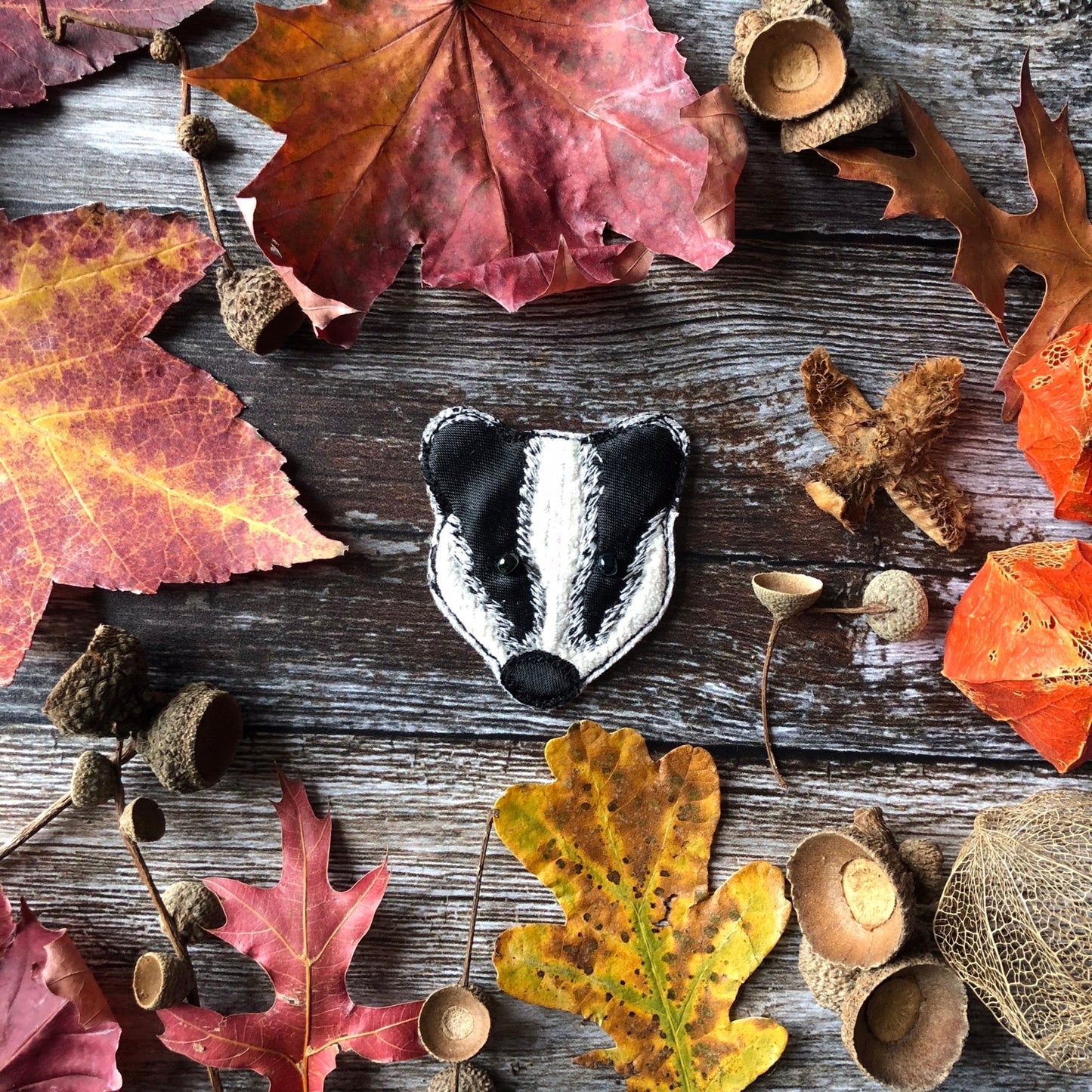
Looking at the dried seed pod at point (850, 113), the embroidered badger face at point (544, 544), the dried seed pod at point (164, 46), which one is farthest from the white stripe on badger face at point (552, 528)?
the dried seed pod at point (164, 46)

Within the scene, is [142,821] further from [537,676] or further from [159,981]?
[537,676]

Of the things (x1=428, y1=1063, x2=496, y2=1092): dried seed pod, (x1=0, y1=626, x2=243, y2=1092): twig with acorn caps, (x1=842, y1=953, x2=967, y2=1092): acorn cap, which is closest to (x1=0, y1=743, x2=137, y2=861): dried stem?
(x1=0, y1=626, x2=243, y2=1092): twig with acorn caps

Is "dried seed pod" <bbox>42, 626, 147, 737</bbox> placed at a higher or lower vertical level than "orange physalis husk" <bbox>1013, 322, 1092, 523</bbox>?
lower

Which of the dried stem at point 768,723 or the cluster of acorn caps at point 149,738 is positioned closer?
the cluster of acorn caps at point 149,738

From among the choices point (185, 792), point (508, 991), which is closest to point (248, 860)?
point (185, 792)

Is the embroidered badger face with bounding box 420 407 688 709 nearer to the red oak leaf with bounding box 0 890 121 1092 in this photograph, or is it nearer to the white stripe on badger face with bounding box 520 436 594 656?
the white stripe on badger face with bounding box 520 436 594 656

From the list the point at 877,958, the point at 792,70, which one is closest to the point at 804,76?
the point at 792,70

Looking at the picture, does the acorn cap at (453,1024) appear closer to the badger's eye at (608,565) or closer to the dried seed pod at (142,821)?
the dried seed pod at (142,821)
